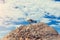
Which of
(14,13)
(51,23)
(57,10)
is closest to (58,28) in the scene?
(51,23)

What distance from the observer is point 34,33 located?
2379 millimetres

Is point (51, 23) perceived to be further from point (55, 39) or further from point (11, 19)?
point (11, 19)

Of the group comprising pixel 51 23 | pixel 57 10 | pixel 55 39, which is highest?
pixel 57 10

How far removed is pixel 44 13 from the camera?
2.45 meters

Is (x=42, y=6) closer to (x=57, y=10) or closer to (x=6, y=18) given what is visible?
(x=57, y=10)

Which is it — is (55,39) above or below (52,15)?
below

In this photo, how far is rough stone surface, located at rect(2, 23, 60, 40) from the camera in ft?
7.72

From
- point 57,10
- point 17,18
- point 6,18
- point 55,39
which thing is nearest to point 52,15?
point 57,10

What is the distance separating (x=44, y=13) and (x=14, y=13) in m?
0.47

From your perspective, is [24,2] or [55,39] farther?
[24,2]

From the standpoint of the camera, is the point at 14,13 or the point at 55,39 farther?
the point at 14,13

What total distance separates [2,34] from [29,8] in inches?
23.0

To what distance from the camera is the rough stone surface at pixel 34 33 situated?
2.35 m

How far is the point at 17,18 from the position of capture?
249 centimetres
